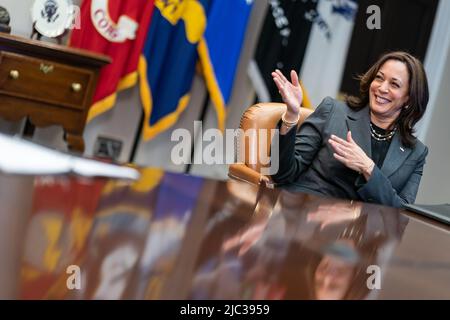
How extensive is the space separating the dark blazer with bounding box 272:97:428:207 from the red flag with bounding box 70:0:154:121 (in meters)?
1.56

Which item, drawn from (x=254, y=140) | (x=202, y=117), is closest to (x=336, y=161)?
(x=254, y=140)

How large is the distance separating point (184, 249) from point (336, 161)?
1491 mm

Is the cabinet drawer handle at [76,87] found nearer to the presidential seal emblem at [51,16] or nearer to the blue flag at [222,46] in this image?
the presidential seal emblem at [51,16]

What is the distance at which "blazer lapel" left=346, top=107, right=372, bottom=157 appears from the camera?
2072 millimetres

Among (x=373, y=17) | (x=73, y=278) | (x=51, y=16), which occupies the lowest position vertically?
(x=73, y=278)

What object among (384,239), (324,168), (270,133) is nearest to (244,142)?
(270,133)

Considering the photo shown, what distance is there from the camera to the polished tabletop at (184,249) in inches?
18.7

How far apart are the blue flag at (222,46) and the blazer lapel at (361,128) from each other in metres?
1.56

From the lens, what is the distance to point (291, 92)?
176 centimetres

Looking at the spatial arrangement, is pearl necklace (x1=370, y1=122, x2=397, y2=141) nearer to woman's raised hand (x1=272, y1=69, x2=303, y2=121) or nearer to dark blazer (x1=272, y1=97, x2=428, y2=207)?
dark blazer (x1=272, y1=97, x2=428, y2=207)

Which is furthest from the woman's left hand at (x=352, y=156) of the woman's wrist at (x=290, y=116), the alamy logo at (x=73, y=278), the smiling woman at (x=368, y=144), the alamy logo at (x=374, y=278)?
the alamy logo at (x=73, y=278)

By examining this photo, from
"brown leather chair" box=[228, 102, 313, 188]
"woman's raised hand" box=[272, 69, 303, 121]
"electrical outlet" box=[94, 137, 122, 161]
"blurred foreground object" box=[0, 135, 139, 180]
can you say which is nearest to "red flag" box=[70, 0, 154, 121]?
"electrical outlet" box=[94, 137, 122, 161]

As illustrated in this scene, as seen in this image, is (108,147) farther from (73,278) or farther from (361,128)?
(73,278)

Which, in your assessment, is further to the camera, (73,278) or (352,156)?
(352,156)
